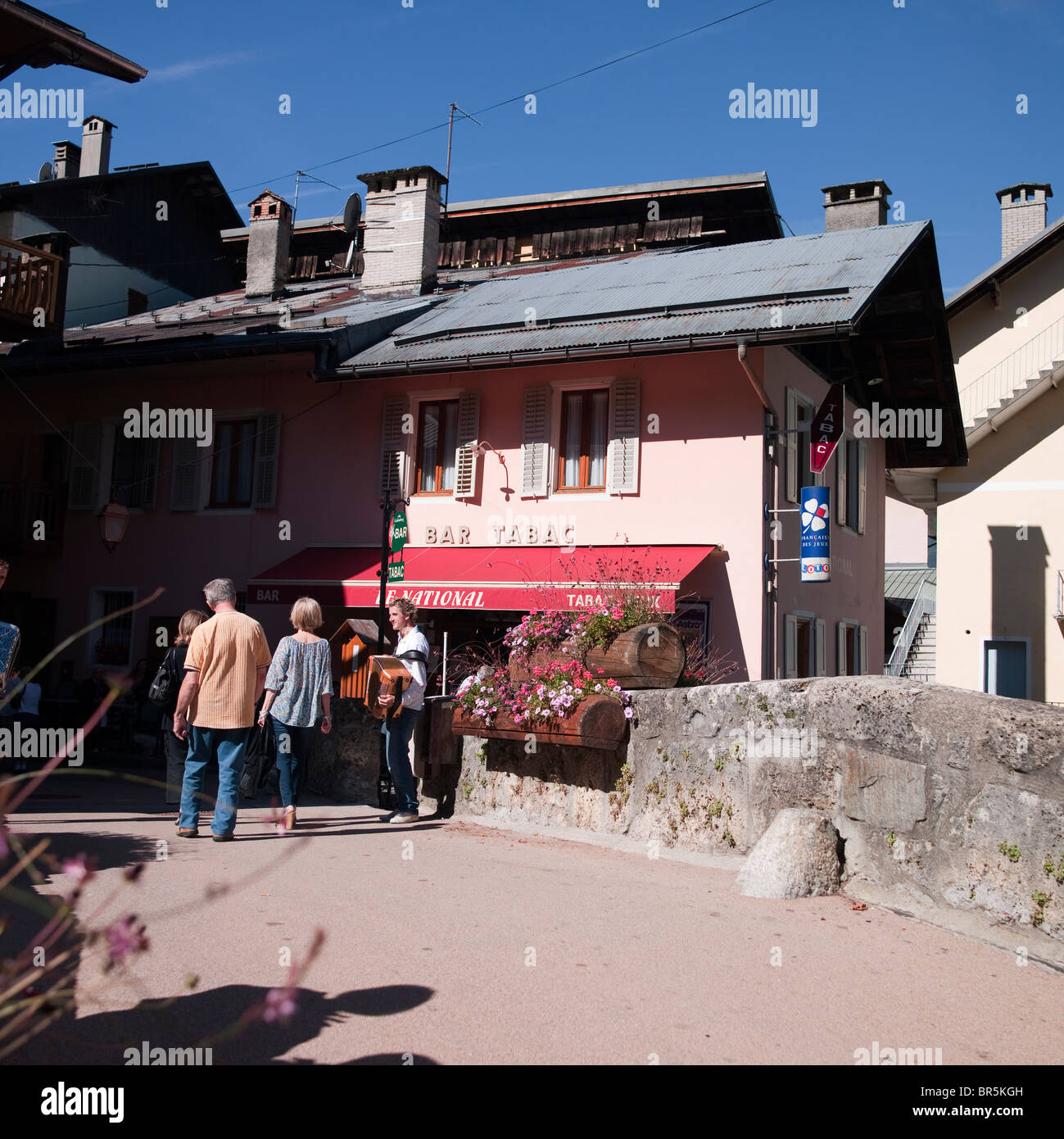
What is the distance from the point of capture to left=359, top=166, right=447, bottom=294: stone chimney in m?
19.6

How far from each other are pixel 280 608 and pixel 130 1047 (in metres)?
13.2

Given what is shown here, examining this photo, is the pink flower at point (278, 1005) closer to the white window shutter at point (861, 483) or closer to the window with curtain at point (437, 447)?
the window with curtain at point (437, 447)

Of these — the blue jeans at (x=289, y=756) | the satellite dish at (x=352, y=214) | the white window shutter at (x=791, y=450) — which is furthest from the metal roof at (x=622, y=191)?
the blue jeans at (x=289, y=756)

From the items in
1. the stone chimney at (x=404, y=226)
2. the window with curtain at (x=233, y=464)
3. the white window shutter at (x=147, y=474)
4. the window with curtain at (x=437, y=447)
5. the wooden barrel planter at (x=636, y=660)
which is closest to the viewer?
the wooden barrel planter at (x=636, y=660)

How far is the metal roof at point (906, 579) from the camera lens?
33062mm

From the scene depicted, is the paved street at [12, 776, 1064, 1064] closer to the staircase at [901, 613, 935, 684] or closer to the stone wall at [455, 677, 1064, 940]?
the stone wall at [455, 677, 1064, 940]

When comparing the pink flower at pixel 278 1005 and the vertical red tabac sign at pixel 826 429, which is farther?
the vertical red tabac sign at pixel 826 429

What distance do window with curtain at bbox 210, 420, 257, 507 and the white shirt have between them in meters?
8.79

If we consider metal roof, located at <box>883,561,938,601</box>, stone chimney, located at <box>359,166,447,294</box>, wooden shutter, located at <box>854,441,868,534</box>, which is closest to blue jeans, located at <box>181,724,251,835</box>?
wooden shutter, located at <box>854,441,868,534</box>

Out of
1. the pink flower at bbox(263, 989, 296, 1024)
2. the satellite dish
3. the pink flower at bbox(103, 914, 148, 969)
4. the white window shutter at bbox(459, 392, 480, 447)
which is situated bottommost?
the pink flower at bbox(263, 989, 296, 1024)

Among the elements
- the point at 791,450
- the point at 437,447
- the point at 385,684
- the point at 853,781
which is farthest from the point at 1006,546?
the point at 853,781

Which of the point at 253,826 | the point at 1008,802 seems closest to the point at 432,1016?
the point at 1008,802

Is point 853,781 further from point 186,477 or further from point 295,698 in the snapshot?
point 186,477

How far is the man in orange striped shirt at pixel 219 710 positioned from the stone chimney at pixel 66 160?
2479 centimetres
